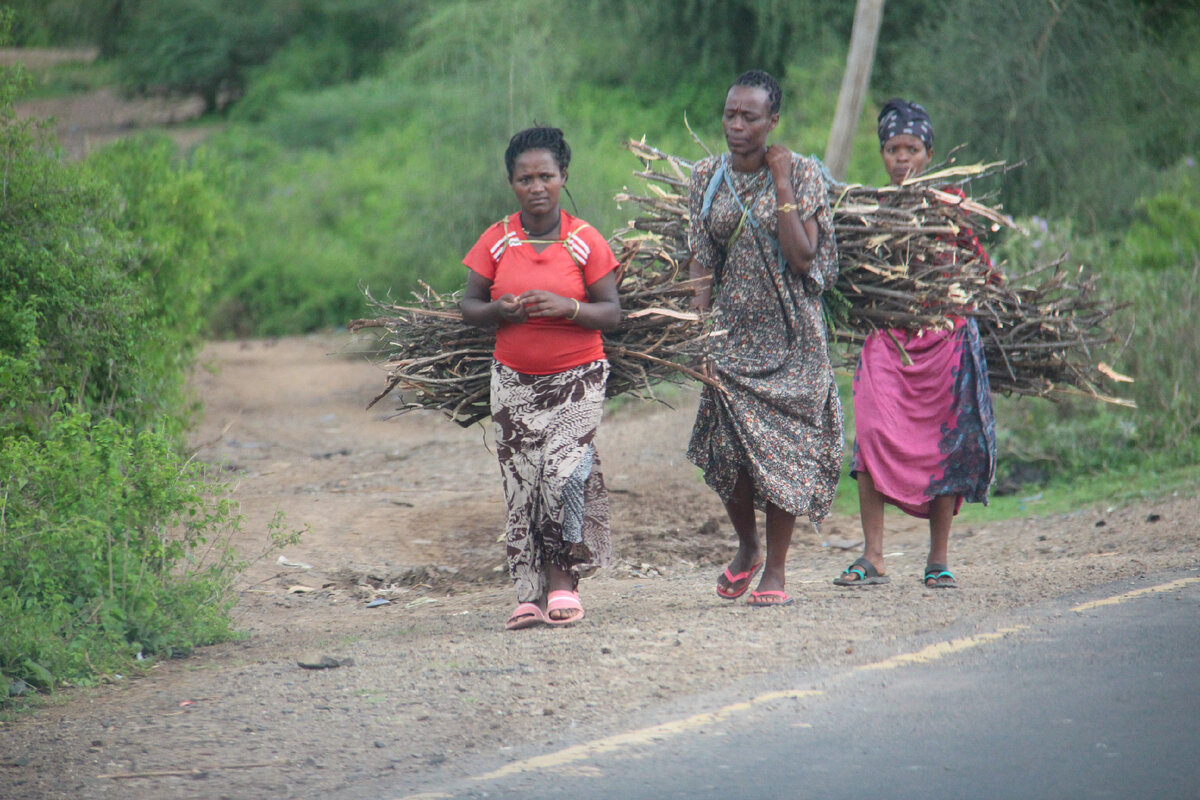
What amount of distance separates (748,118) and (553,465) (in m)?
1.50

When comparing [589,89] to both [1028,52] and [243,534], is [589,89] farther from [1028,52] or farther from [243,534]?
[243,534]

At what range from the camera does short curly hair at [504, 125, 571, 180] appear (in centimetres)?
464

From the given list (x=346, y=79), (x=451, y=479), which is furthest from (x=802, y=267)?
(x=346, y=79)

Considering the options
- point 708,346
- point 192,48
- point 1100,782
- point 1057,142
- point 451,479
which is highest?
point 192,48

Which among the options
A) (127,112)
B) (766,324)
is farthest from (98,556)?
(127,112)

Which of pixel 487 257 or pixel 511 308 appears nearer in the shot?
pixel 511 308

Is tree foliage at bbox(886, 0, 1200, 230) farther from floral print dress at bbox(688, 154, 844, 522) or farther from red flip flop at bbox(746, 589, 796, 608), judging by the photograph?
red flip flop at bbox(746, 589, 796, 608)

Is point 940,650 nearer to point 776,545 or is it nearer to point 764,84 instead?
point 776,545

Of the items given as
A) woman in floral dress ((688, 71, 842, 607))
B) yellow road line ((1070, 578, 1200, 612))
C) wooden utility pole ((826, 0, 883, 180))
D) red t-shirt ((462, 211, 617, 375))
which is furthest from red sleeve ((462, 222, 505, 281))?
wooden utility pole ((826, 0, 883, 180))

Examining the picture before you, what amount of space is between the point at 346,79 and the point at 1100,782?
29377 millimetres

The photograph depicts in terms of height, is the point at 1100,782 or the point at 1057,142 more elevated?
the point at 1057,142

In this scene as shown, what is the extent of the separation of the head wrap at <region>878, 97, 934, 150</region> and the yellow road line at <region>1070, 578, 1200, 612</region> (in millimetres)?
2071

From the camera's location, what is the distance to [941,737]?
347cm

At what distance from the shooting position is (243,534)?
677 cm
